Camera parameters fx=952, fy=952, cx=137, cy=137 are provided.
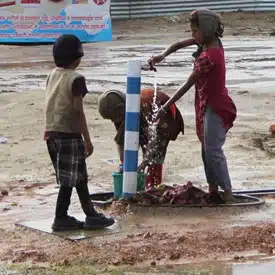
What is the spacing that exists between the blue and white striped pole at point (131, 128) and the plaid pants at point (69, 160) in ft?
2.49

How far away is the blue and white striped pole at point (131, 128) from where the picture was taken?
8.34 metres

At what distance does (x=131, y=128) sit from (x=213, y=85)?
819 mm

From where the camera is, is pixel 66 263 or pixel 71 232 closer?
pixel 66 263

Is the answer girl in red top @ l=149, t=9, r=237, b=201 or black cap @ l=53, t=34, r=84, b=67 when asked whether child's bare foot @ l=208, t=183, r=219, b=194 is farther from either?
black cap @ l=53, t=34, r=84, b=67

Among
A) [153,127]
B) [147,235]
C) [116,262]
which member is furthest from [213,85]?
[116,262]

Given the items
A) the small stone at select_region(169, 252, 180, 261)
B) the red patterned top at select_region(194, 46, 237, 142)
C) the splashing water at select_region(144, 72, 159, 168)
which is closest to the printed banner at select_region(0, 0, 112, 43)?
the splashing water at select_region(144, 72, 159, 168)

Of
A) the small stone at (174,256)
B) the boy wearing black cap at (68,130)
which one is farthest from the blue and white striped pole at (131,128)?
the small stone at (174,256)

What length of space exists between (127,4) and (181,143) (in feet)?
90.8

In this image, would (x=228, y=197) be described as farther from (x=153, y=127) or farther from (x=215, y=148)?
(x=153, y=127)

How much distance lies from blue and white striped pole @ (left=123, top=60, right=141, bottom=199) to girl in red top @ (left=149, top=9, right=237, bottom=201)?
0.30 m

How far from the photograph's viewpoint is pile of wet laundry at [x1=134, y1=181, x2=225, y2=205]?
8531 millimetres

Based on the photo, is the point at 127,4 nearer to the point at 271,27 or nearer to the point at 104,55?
the point at 271,27

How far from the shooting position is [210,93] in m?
8.34

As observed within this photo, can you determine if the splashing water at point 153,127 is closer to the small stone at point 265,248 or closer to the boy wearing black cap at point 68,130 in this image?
the boy wearing black cap at point 68,130
